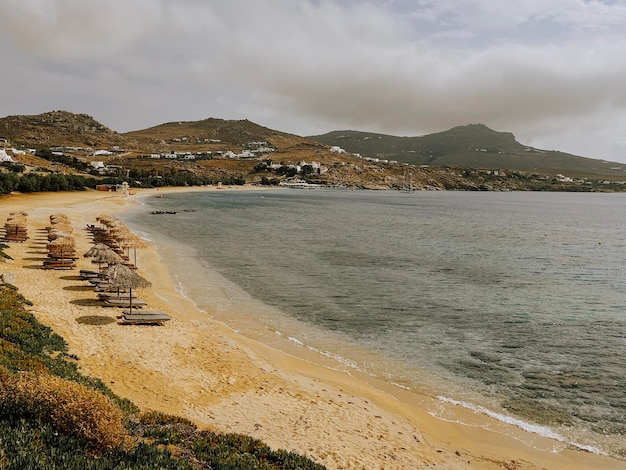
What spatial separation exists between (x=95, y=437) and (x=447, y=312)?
65.7 ft

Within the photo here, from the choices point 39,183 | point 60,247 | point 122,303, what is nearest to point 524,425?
point 122,303

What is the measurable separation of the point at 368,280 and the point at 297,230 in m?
28.3

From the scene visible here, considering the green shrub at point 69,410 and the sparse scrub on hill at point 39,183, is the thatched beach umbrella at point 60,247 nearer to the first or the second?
the green shrub at point 69,410

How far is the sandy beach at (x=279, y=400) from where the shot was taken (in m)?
10.5

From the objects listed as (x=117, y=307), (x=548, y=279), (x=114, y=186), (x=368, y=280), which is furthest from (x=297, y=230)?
(x=114, y=186)

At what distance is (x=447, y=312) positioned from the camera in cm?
2352

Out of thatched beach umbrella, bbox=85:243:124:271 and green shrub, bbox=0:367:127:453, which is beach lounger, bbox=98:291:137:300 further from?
green shrub, bbox=0:367:127:453

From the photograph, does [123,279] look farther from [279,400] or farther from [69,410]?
[69,410]

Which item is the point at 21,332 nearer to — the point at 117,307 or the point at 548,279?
the point at 117,307

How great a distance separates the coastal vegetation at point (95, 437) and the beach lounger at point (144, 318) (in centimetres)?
818

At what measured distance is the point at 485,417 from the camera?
12883 mm

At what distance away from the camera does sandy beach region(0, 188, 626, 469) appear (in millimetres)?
10477

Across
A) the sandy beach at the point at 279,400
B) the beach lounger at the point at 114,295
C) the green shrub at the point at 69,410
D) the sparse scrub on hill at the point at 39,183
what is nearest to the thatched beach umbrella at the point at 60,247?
the beach lounger at the point at 114,295

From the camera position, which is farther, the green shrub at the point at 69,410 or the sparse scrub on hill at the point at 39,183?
the sparse scrub on hill at the point at 39,183
